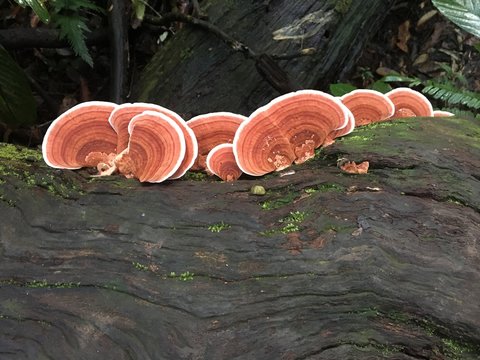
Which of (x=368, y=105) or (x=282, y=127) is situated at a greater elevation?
(x=368, y=105)

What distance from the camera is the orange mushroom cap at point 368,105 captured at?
3.11 meters

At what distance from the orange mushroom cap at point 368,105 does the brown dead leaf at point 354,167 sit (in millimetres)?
611

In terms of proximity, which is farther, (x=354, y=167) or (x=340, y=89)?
(x=340, y=89)

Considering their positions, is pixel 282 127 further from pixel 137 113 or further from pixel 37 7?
pixel 37 7

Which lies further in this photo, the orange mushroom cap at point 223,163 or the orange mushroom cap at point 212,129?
the orange mushroom cap at point 212,129

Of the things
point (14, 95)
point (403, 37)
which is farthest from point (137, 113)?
point (403, 37)

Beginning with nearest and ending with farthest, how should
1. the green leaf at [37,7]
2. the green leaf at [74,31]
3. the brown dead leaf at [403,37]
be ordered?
the green leaf at [37,7]
the green leaf at [74,31]
the brown dead leaf at [403,37]

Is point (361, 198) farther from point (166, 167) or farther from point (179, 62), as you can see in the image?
point (179, 62)

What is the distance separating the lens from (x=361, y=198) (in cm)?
240

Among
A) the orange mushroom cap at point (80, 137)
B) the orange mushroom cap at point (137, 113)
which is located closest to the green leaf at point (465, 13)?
the orange mushroom cap at point (137, 113)

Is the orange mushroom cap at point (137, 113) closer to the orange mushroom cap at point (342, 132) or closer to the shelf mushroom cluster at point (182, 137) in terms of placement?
the shelf mushroom cluster at point (182, 137)

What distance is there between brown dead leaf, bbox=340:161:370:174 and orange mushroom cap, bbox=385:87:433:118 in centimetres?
87

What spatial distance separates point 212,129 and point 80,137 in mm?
717

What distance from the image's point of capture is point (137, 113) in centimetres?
263
